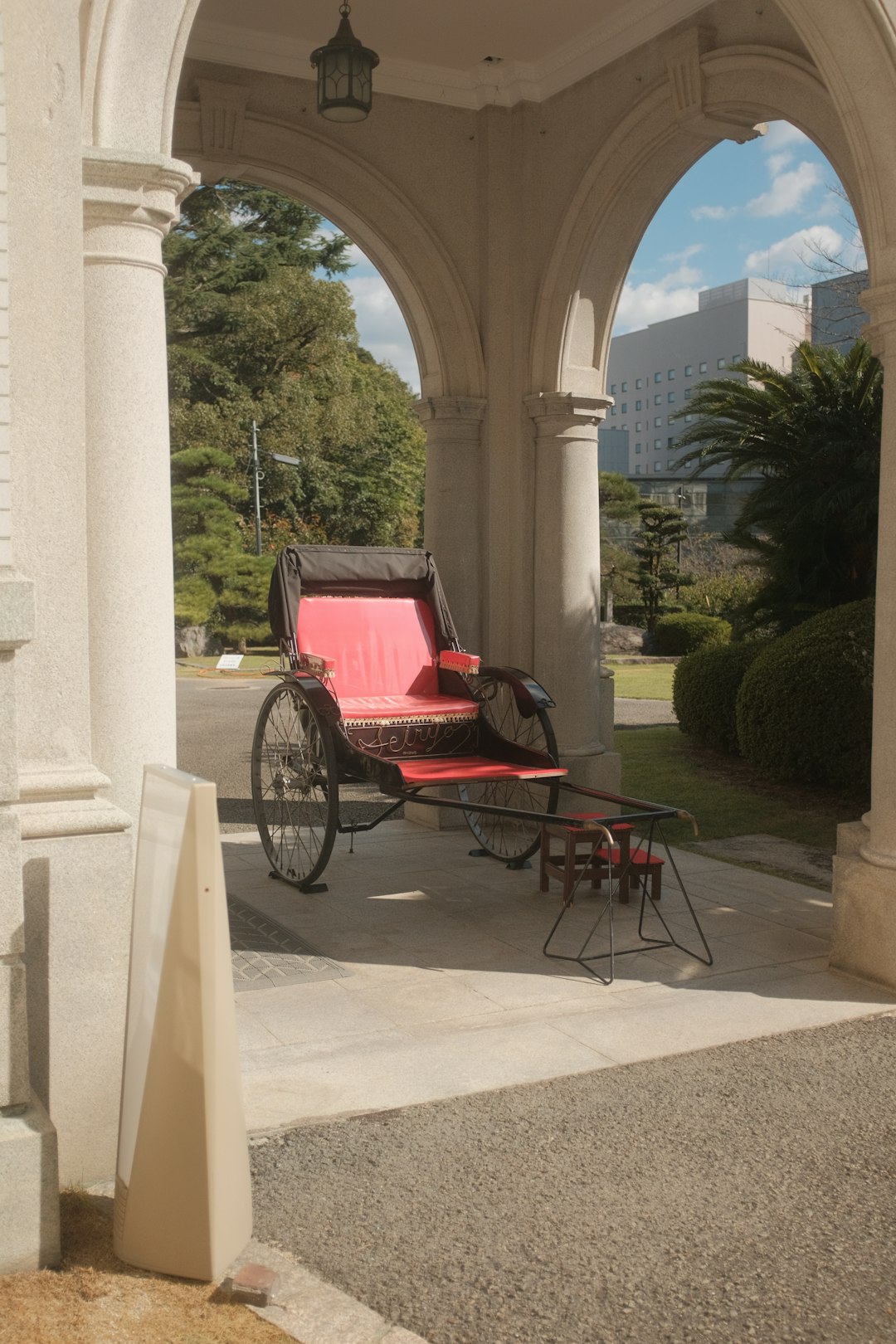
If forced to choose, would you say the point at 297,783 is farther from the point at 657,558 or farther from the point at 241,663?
the point at 657,558

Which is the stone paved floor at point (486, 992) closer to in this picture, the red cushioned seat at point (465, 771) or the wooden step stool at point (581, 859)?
the wooden step stool at point (581, 859)

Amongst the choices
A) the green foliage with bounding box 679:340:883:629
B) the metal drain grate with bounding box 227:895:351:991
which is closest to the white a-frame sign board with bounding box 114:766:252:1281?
the metal drain grate with bounding box 227:895:351:991

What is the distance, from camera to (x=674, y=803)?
9.95 metres

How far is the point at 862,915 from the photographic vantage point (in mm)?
5199

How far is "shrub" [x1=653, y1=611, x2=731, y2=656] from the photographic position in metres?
23.1

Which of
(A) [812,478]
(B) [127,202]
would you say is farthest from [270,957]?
(A) [812,478]

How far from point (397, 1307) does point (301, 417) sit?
33.8m

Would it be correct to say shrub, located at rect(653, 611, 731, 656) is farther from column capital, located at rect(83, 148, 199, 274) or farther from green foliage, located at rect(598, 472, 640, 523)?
column capital, located at rect(83, 148, 199, 274)

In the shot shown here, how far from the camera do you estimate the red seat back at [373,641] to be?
748 centimetres

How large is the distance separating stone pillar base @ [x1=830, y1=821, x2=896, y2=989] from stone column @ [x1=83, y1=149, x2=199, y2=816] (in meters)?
2.99

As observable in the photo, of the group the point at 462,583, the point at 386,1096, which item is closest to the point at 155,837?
the point at 386,1096

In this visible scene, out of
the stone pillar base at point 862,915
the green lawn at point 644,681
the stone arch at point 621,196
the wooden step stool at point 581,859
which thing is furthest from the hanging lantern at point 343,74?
the green lawn at point 644,681

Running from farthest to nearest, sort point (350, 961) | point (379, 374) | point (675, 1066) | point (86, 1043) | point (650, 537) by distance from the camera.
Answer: point (379, 374) → point (650, 537) → point (350, 961) → point (675, 1066) → point (86, 1043)

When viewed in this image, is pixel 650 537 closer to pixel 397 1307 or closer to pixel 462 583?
pixel 462 583
